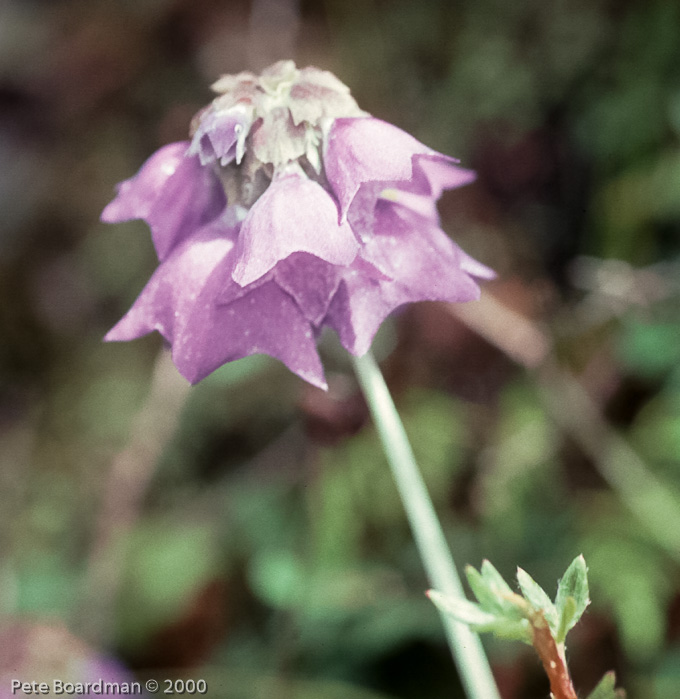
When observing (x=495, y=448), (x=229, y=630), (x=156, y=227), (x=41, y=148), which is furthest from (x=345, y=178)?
(x=41, y=148)

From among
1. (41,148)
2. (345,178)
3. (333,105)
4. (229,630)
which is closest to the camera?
(345,178)

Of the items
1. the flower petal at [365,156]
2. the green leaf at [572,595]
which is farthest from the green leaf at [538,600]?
the flower petal at [365,156]

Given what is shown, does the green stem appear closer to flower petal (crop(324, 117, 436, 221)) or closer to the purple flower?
the purple flower

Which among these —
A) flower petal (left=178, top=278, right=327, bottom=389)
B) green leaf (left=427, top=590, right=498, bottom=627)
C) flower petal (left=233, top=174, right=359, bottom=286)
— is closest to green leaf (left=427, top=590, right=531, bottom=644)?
green leaf (left=427, top=590, right=498, bottom=627)

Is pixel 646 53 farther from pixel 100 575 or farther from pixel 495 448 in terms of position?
pixel 100 575

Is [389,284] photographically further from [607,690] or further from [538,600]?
[607,690]

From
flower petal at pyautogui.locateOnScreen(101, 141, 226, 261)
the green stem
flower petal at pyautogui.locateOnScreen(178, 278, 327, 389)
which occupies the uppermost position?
flower petal at pyautogui.locateOnScreen(101, 141, 226, 261)

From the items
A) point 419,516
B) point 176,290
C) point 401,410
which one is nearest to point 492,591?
point 419,516
